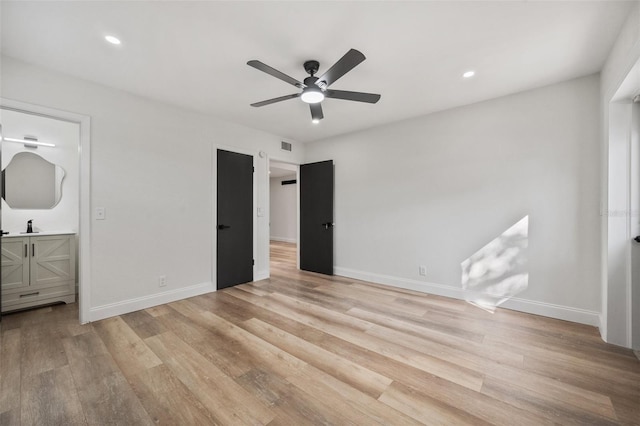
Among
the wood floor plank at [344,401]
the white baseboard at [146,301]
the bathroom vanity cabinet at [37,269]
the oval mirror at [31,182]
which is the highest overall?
the oval mirror at [31,182]

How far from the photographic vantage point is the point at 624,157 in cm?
221

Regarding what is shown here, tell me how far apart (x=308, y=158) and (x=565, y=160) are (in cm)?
387

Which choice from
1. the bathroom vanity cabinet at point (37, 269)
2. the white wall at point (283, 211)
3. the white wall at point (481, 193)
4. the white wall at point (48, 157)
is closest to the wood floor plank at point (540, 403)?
the white wall at point (481, 193)

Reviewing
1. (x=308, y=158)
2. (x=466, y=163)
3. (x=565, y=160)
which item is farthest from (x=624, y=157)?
(x=308, y=158)

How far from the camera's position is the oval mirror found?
341 centimetres

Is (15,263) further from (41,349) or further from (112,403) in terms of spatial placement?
(112,403)

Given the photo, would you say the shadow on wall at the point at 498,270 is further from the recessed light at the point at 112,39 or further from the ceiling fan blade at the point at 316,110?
the recessed light at the point at 112,39

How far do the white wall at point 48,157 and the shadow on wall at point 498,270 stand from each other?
562 centimetres

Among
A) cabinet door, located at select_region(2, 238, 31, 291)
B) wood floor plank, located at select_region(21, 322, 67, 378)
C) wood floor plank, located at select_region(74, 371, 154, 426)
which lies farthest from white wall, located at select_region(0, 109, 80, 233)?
wood floor plank, located at select_region(74, 371, 154, 426)

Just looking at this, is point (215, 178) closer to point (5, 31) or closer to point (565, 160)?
point (5, 31)

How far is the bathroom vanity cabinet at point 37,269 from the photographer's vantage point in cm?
296

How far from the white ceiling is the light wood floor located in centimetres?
261

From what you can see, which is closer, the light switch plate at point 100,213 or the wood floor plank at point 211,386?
the wood floor plank at point 211,386

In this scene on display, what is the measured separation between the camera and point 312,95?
7.73ft
